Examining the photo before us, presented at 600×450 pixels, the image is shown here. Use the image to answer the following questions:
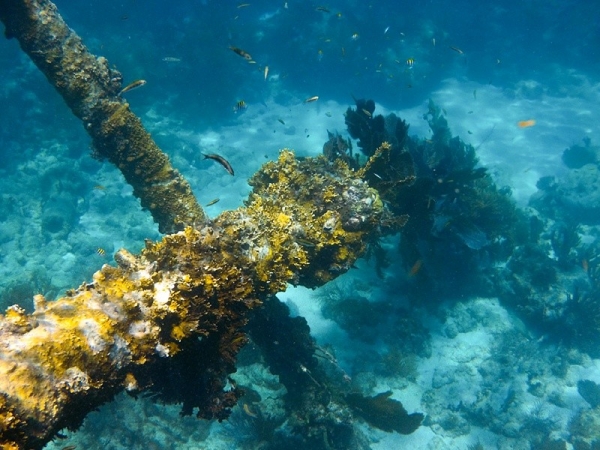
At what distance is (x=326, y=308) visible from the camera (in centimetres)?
1027

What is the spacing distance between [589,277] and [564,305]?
2.06m

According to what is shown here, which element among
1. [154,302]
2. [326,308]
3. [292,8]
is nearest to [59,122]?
[292,8]

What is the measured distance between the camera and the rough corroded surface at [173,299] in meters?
2.26

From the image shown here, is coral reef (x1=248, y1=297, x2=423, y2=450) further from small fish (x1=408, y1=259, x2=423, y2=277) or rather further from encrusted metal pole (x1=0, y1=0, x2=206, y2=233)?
small fish (x1=408, y1=259, x2=423, y2=277)

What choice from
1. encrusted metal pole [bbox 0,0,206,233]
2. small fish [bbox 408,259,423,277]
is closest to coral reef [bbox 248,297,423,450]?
encrusted metal pole [bbox 0,0,206,233]

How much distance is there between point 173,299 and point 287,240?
6.10ft

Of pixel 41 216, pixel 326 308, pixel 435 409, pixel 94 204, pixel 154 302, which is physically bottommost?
pixel 154 302

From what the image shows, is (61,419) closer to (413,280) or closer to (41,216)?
(413,280)

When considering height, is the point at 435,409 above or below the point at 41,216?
below

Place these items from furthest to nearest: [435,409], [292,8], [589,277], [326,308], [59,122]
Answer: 1. [292,8]
2. [59,122]
3. [589,277]
4. [326,308]
5. [435,409]

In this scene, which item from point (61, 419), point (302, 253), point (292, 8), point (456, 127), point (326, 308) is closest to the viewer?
point (61, 419)

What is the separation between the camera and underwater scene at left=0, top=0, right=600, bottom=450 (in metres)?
3.44

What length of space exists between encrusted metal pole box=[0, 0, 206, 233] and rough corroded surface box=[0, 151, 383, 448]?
4.95 feet

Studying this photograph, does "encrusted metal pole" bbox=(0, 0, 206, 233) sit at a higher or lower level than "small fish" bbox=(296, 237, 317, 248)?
higher
